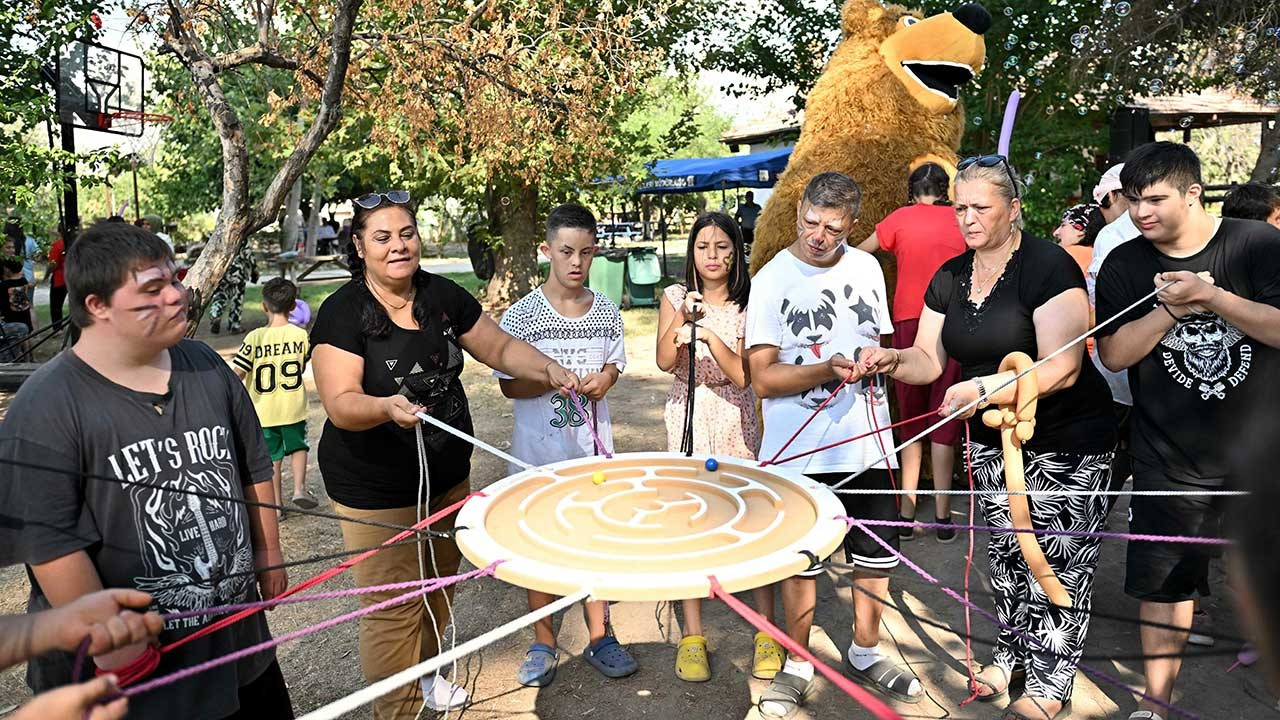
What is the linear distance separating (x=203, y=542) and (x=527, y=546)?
2.46ft

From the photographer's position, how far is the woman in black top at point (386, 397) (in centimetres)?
262

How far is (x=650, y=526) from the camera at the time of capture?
2176mm

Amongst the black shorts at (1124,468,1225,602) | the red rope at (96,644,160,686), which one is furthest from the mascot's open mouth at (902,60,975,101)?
the red rope at (96,644,160,686)

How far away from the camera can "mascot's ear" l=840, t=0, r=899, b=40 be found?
5043 mm

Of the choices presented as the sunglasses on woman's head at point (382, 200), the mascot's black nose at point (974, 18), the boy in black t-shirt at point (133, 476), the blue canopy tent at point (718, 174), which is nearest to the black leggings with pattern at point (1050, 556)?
the sunglasses on woman's head at point (382, 200)

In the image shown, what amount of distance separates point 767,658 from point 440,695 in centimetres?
124

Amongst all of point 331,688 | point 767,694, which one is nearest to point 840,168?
point 767,694

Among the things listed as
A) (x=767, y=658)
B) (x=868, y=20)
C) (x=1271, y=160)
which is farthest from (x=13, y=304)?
(x=1271, y=160)

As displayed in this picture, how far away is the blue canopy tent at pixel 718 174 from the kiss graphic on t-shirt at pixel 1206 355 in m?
13.3

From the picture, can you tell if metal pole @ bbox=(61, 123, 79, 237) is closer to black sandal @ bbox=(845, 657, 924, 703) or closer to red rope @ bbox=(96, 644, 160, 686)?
red rope @ bbox=(96, 644, 160, 686)

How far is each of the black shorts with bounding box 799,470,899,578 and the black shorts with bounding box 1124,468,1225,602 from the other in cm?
77

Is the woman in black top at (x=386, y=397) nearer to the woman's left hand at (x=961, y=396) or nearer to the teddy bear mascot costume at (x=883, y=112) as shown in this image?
the woman's left hand at (x=961, y=396)

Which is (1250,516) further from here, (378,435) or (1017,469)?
(378,435)

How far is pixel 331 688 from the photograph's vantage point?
130 inches
